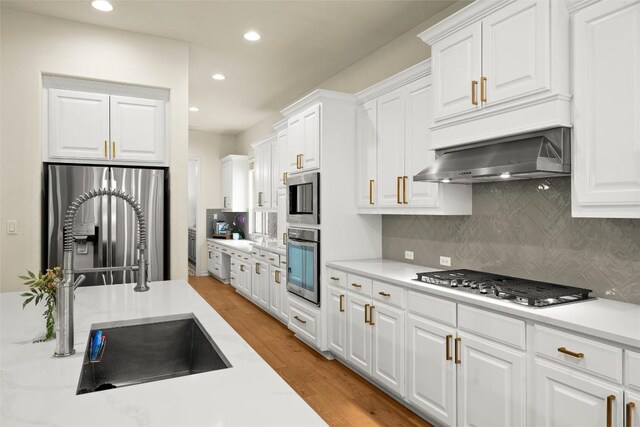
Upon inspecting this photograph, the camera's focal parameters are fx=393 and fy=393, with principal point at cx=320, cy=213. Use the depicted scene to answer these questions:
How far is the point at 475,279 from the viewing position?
2.52 meters

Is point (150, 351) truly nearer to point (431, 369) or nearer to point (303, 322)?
point (431, 369)

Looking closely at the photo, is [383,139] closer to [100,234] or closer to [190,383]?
[100,234]

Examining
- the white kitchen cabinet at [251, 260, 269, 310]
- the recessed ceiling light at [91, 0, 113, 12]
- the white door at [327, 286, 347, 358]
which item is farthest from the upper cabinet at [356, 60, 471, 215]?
the recessed ceiling light at [91, 0, 113, 12]

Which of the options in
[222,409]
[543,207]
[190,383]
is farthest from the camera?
[543,207]

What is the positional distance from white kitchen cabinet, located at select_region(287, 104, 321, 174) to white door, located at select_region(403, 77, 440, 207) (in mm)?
919

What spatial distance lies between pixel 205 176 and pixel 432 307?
6.52 metres

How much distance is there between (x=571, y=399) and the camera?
1679mm

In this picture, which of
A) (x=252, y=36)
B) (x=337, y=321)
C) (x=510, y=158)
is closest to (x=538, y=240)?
(x=510, y=158)

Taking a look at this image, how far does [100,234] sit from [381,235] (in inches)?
99.1

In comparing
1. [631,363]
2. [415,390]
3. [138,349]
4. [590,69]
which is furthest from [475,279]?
[138,349]

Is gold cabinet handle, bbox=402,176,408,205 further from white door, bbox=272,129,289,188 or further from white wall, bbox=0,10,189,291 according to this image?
white wall, bbox=0,10,189,291

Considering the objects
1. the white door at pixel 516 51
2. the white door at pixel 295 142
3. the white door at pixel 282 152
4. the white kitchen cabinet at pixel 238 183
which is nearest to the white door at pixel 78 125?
the white door at pixel 295 142

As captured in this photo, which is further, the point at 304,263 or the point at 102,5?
the point at 304,263

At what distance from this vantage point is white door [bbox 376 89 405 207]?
3.20 m
